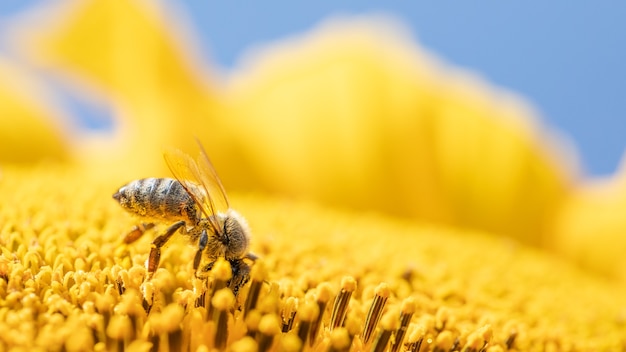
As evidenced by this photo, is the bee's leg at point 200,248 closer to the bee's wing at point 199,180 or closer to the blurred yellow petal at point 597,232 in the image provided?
the bee's wing at point 199,180

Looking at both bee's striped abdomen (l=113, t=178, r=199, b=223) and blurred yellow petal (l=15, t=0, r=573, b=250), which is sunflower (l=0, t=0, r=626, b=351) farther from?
bee's striped abdomen (l=113, t=178, r=199, b=223)

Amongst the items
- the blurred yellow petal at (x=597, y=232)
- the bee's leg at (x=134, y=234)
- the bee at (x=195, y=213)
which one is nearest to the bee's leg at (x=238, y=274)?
the bee at (x=195, y=213)

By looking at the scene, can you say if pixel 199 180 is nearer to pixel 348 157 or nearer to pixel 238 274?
pixel 238 274

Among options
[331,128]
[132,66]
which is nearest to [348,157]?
[331,128]

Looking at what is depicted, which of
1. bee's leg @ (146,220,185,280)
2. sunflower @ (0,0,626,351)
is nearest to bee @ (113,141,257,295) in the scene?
bee's leg @ (146,220,185,280)

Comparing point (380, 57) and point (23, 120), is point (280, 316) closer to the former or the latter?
point (23, 120)
